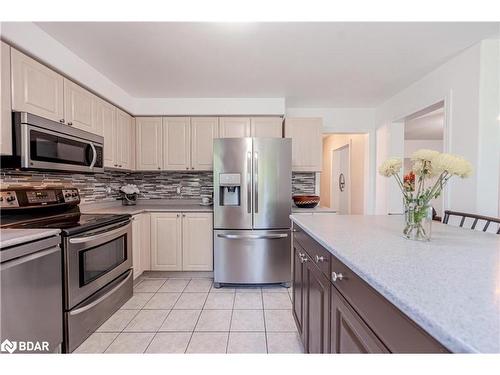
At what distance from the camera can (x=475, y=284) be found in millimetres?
673

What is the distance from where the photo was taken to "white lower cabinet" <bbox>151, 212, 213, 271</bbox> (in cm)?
289

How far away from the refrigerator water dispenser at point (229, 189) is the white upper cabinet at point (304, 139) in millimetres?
965

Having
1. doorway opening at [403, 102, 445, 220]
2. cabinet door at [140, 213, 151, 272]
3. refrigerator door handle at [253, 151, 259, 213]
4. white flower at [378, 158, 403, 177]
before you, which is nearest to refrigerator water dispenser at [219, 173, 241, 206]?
refrigerator door handle at [253, 151, 259, 213]

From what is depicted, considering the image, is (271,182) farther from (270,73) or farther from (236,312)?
(236,312)

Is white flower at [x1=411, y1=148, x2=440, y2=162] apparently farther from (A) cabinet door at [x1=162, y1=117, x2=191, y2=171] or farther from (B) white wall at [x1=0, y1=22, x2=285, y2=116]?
(A) cabinet door at [x1=162, y1=117, x2=191, y2=171]

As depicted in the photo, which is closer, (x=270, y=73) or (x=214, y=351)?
(x=214, y=351)

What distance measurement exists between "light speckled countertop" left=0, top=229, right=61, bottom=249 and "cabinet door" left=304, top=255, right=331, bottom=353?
1.59 metres

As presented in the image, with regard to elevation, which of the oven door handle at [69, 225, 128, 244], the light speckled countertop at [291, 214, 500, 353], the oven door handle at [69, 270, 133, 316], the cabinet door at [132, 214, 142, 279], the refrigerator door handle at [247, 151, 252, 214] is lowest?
the oven door handle at [69, 270, 133, 316]

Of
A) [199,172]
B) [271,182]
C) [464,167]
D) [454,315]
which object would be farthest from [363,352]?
[199,172]

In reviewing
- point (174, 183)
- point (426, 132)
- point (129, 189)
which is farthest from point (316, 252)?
point (426, 132)

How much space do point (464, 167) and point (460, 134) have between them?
1.50 m

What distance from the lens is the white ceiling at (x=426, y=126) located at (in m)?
4.48

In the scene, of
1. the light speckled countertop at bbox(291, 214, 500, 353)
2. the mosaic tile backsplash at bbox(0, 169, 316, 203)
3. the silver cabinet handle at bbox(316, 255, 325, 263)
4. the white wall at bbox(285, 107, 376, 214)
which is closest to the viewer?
the light speckled countertop at bbox(291, 214, 500, 353)

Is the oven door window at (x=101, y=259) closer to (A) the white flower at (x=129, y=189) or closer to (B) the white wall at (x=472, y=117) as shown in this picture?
(A) the white flower at (x=129, y=189)
